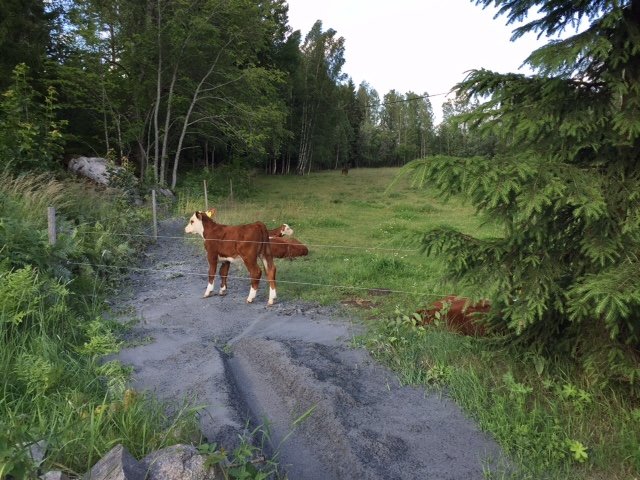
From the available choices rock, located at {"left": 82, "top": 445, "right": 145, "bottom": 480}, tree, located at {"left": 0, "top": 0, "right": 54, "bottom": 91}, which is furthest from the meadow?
tree, located at {"left": 0, "top": 0, "right": 54, "bottom": 91}

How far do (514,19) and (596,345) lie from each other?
275cm

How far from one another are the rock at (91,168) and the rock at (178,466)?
16150 mm

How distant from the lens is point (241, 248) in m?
7.05

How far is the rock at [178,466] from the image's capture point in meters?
2.31

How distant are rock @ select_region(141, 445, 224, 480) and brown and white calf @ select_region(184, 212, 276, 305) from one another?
175 inches

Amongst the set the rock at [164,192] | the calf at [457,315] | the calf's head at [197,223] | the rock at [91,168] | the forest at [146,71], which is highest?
the forest at [146,71]

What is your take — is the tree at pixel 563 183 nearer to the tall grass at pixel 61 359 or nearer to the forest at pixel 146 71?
the tall grass at pixel 61 359

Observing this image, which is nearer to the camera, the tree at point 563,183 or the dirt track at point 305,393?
the tree at point 563,183

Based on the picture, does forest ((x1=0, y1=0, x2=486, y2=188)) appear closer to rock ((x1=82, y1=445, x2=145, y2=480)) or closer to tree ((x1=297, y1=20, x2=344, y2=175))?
rock ((x1=82, y1=445, x2=145, y2=480))

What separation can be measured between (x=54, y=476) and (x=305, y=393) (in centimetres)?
226

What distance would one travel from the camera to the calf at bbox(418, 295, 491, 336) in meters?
5.04

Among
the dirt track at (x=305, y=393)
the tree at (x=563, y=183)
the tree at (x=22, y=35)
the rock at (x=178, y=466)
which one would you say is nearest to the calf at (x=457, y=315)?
the dirt track at (x=305, y=393)

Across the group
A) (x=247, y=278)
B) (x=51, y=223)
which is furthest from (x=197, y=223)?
(x=51, y=223)

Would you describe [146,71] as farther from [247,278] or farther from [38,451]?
[38,451]
